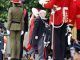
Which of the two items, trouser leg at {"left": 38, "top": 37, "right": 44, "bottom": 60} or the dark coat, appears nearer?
trouser leg at {"left": 38, "top": 37, "right": 44, "bottom": 60}

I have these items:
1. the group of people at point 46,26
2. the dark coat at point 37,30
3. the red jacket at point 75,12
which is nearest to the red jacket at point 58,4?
the group of people at point 46,26

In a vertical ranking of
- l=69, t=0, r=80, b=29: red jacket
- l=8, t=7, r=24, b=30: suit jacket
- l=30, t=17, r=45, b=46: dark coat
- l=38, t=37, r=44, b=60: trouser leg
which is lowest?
l=38, t=37, r=44, b=60: trouser leg

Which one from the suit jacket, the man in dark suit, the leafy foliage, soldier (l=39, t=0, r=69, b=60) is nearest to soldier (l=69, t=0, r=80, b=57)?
soldier (l=39, t=0, r=69, b=60)

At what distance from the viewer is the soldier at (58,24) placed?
13.0 m

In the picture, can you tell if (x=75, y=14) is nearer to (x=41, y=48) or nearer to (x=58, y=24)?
(x=58, y=24)

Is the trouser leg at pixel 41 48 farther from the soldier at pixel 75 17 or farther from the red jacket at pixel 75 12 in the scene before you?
the red jacket at pixel 75 12

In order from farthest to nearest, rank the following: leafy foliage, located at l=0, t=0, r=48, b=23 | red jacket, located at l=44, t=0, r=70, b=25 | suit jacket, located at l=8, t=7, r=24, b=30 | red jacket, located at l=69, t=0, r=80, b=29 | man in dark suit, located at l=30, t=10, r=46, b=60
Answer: leafy foliage, located at l=0, t=0, r=48, b=23 → man in dark suit, located at l=30, t=10, r=46, b=60 → suit jacket, located at l=8, t=7, r=24, b=30 → red jacket, located at l=69, t=0, r=80, b=29 → red jacket, located at l=44, t=0, r=70, b=25

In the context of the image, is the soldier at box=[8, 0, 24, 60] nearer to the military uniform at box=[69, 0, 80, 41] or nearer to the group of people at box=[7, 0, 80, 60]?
the group of people at box=[7, 0, 80, 60]

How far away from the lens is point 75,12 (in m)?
13.2

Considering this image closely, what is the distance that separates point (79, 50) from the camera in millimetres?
13070

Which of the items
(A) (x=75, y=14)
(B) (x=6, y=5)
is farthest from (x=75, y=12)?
(B) (x=6, y=5)

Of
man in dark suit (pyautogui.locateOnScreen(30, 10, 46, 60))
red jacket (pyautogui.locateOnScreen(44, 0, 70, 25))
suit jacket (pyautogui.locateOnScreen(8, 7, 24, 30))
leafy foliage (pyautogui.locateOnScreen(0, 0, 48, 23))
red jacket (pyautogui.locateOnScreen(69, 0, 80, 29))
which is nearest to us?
red jacket (pyautogui.locateOnScreen(44, 0, 70, 25))

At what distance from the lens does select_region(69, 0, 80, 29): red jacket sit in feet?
42.9

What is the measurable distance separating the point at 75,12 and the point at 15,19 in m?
3.09
